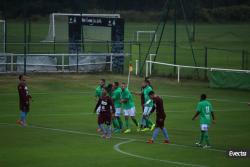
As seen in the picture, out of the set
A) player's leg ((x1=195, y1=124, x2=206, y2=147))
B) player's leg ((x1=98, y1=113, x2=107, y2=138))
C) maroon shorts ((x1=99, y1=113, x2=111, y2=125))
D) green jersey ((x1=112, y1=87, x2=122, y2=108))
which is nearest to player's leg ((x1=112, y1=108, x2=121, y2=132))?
green jersey ((x1=112, y1=87, x2=122, y2=108))

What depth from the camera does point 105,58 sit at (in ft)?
196

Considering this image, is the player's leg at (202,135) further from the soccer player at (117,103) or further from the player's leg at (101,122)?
the soccer player at (117,103)

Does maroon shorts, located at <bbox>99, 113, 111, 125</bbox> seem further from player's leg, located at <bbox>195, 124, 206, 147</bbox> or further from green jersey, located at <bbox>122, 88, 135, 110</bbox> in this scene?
player's leg, located at <bbox>195, 124, 206, 147</bbox>

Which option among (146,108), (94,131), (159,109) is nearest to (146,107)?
(146,108)

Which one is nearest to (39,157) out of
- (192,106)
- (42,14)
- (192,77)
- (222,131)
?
(222,131)

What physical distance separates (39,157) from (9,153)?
1.37m

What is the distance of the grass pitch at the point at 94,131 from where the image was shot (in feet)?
86.8

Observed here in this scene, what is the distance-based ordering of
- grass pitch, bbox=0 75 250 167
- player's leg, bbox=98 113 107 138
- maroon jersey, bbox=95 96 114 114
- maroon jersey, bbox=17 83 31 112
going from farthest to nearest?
maroon jersey, bbox=17 83 31 112 → player's leg, bbox=98 113 107 138 → maroon jersey, bbox=95 96 114 114 → grass pitch, bbox=0 75 250 167

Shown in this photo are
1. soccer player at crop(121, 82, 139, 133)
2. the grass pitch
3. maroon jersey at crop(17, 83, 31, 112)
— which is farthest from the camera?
maroon jersey at crop(17, 83, 31, 112)

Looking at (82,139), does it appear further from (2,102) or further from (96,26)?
(96,26)

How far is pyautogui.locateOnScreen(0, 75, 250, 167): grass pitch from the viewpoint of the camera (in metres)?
26.5

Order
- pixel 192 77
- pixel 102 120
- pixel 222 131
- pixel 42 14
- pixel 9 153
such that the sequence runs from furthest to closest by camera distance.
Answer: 1. pixel 42 14
2. pixel 192 77
3. pixel 222 131
4. pixel 102 120
5. pixel 9 153

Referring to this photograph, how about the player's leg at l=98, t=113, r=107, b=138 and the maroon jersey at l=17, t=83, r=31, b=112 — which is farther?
the maroon jersey at l=17, t=83, r=31, b=112

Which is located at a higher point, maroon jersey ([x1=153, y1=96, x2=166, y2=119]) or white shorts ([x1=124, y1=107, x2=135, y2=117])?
maroon jersey ([x1=153, y1=96, x2=166, y2=119])
